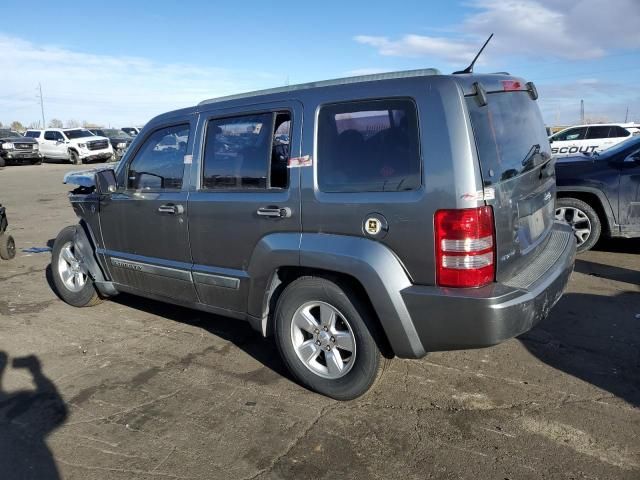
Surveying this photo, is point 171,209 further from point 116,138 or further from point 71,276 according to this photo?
point 116,138

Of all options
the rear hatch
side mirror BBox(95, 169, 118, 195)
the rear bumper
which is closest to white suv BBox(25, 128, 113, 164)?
side mirror BBox(95, 169, 118, 195)

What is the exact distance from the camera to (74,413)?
3361 mm

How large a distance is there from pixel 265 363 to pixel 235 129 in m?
1.77

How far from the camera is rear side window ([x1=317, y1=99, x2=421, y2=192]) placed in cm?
297

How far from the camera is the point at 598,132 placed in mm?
18469

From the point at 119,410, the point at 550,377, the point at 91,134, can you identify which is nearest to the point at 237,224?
the point at 119,410

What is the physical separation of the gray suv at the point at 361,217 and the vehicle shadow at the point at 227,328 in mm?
402

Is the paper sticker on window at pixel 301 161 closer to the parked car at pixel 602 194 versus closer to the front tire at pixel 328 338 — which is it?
the front tire at pixel 328 338

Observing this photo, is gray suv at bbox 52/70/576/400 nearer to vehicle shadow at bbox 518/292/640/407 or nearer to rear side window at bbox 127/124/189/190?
rear side window at bbox 127/124/189/190

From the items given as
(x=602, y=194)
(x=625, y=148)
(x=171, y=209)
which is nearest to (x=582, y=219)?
(x=602, y=194)

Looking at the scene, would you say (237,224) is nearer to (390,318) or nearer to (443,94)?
(390,318)

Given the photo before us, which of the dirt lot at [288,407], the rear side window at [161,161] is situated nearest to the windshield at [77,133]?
the dirt lot at [288,407]

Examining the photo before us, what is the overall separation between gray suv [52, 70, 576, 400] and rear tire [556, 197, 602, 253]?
2.69 metres

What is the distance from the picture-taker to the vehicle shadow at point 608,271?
5.80m
